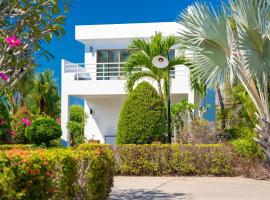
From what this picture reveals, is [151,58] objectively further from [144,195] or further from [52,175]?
[52,175]

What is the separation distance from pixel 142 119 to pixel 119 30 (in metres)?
10.9

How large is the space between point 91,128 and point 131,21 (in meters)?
6.19

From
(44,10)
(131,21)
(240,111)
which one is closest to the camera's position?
(44,10)

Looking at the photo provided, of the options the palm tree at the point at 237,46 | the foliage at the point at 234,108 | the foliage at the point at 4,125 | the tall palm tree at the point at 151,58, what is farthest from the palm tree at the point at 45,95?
the palm tree at the point at 237,46

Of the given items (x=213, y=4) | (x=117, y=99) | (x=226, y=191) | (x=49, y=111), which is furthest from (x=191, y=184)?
(x=49, y=111)

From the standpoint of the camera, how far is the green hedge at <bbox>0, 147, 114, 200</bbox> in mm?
4926

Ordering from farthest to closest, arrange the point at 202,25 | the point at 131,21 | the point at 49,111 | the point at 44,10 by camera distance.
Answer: the point at 49,111 → the point at 131,21 → the point at 202,25 → the point at 44,10

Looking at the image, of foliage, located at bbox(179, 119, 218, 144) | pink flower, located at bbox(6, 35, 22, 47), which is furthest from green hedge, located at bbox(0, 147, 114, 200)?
foliage, located at bbox(179, 119, 218, 144)

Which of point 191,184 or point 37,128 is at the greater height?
point 37,128

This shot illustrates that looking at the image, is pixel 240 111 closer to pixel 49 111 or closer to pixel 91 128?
pixel 91 128

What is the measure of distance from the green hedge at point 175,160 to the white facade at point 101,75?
8.10 metres

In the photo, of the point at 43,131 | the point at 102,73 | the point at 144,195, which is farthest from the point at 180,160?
the point at 102,73

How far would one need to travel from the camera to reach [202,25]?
528 inches

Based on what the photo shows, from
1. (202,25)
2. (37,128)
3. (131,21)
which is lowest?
(37,128)
